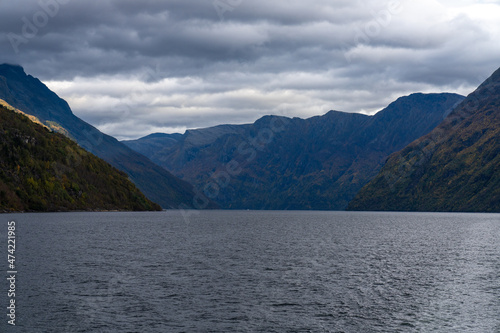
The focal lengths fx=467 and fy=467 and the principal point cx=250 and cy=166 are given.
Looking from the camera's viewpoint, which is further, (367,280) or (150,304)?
(367,280)

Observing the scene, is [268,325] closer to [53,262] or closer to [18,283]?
[18,283]

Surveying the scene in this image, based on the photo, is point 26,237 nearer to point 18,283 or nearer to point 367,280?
point 18,283

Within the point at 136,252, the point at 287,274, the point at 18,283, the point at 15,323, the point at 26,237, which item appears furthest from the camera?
the point at 26,237

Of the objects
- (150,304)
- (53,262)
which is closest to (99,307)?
(150,304)

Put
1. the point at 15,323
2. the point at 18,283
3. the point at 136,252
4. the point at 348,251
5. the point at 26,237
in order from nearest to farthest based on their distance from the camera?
the point at 15,323, the point at 18,283, the point at 136,252, the point at 348,251, the point at 26,237

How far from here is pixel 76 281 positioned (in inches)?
2411

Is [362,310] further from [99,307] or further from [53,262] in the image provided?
[53,262]

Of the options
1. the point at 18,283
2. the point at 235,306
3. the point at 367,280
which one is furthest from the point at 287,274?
the point at 18,283

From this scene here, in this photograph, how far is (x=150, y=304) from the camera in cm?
4944

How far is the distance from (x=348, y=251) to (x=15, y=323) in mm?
78086

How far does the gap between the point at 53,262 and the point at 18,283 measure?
2019 cm

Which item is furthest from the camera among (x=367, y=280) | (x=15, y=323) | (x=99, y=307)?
(x=367, y=280)

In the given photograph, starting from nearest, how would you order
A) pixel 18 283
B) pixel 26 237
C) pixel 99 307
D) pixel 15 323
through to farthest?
pixel 15 323
pixel 99 307
pixel 18 283
pixel 26 237

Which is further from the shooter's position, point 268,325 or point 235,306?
point 235,306
